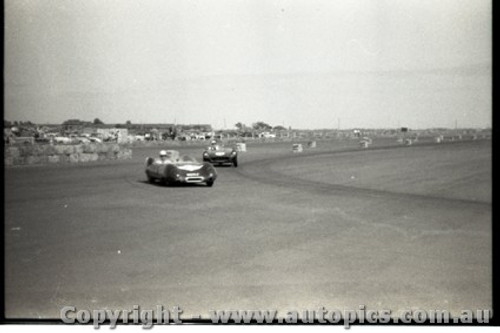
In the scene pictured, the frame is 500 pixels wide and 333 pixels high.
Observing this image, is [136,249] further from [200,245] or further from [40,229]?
[40,229]

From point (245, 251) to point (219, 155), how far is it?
1581 centimetres

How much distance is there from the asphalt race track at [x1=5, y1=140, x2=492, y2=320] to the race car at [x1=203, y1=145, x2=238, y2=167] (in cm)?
923

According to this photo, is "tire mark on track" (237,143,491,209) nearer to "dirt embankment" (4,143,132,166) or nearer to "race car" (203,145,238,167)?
"race car" (203,145,238,167)

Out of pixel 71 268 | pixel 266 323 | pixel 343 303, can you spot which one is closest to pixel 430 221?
pixel 343 303

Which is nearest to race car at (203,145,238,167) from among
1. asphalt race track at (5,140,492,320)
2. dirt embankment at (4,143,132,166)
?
dirt embankment at (4,143,132,166)

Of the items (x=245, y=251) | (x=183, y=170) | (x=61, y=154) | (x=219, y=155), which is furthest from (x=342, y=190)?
(x=61, y=154)

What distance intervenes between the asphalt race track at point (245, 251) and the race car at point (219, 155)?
30.3ft

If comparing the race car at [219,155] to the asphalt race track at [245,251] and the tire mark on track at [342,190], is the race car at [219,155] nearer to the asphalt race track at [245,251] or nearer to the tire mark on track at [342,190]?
the tire mark on track at [342,190]

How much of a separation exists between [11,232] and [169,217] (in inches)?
113

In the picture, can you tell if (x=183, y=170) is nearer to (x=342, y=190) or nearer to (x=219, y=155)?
(x=342, y=190)

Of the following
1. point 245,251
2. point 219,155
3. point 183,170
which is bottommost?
point 245,251

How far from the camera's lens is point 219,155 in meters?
22.8

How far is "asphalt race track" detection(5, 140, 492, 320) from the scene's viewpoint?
552 cm

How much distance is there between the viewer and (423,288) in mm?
5734
